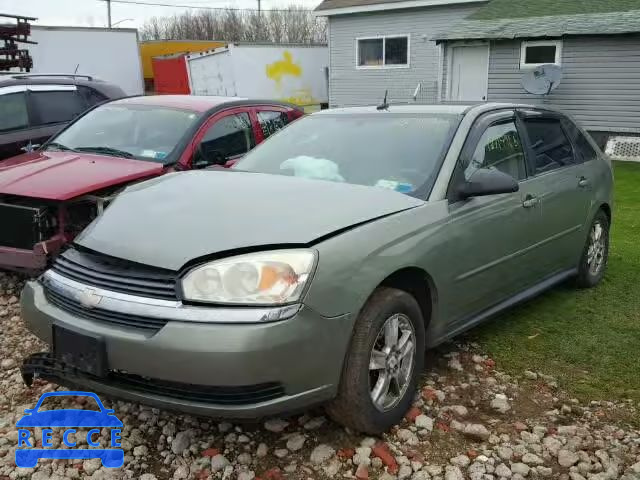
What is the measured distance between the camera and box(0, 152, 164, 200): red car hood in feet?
15.5

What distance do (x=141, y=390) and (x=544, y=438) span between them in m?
1.94

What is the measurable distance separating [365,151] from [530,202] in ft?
3.86

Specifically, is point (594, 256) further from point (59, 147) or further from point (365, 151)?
point (59, 147)

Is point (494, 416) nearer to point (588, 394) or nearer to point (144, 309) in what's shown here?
point (588, 394)

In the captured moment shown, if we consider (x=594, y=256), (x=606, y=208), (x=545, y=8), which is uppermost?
(x=545, y=8)

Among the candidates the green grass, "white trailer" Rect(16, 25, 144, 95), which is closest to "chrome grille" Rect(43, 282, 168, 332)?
the green grass

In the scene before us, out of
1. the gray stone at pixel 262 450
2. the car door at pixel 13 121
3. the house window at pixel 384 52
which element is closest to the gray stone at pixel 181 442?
the gray stone at pixel 262 450

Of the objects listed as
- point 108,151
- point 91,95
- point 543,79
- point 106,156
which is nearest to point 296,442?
point 106,156

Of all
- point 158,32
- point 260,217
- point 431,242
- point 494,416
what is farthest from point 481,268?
point 158,32

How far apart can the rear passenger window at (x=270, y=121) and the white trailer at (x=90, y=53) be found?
1422 centimetres

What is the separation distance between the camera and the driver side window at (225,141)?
5930 mm

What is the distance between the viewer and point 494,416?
3.34m

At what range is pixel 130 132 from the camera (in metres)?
6.07

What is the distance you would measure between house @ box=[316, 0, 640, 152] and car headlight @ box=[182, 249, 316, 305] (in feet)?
45.4
